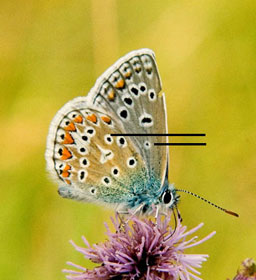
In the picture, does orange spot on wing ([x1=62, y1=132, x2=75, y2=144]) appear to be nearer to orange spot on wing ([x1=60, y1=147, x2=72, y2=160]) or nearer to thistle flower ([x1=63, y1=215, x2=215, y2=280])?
orange spot on wing ([x1=60, y1=147, x2=72, y2=160])

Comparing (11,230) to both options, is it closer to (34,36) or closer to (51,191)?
(51,191)

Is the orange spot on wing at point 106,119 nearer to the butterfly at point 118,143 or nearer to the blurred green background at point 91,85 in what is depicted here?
the butterfly at point 118,143

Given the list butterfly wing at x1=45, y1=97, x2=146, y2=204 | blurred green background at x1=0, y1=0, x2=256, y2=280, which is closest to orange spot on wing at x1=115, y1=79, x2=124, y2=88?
butterfly wing at x1=45, y1=97, x2=146, y2=204

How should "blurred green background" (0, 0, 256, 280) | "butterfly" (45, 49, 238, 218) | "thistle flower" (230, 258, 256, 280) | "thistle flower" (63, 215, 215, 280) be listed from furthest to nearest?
"blurred green background" (0, 0, 256, 280) → "butterfly" (45, 49, 238, 218) → "thistle flower" (63, 215, 215, 280) → "thistle flower" (230, 258, 256, 280)

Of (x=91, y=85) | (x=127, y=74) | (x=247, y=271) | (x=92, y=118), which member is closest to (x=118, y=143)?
(x=92, y=118)

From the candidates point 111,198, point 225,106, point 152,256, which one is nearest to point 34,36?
point 225,106
